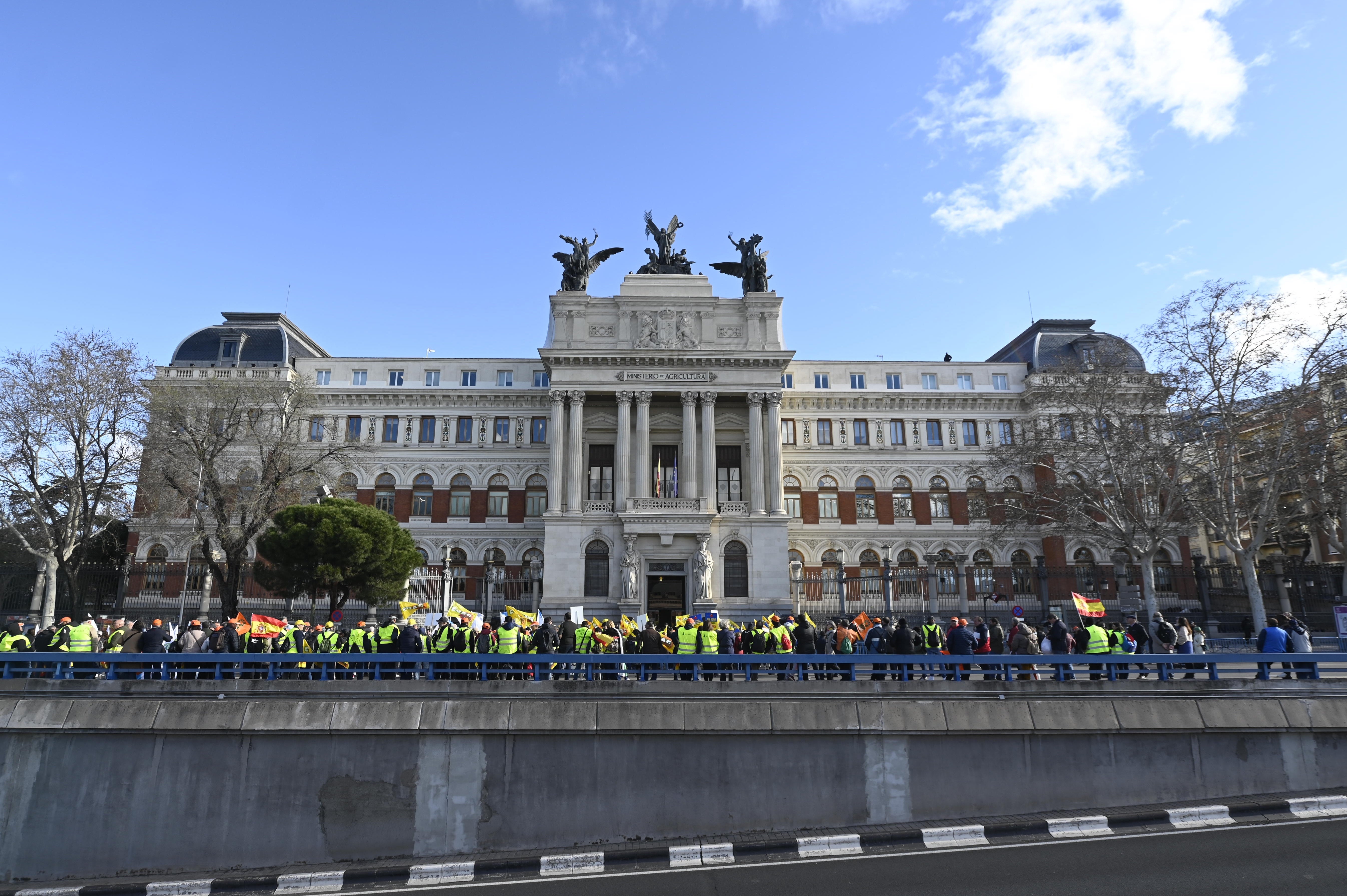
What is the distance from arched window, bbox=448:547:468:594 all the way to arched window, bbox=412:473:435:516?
3.02 meters

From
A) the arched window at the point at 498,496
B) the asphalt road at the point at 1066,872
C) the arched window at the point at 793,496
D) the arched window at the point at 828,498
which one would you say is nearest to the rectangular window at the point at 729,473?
the arched window at the point at 793,496

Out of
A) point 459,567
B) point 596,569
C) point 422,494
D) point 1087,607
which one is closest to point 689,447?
point 596,569

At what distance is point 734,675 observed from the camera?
14.9 metres

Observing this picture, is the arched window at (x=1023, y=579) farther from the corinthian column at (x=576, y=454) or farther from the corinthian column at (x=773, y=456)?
the corinthian column at (x=576, y=454)

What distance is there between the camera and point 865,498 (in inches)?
1961

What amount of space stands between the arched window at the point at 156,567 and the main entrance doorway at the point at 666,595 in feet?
92.8

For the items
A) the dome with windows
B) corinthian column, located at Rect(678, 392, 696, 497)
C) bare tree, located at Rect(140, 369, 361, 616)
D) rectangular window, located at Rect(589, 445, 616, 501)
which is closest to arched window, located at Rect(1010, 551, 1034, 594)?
corinthian column, located at Rect(678, 392, 696, 497)

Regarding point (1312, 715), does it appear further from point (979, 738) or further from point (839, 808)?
point (839, 808)

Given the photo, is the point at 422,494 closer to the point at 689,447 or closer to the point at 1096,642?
the point at 689,447

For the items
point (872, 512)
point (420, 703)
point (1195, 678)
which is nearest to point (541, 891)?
point (420, 703)

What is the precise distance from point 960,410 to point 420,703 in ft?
149

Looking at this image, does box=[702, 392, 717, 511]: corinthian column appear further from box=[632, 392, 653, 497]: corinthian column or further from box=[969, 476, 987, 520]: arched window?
box=[969, 476, 987, 520]: arched window

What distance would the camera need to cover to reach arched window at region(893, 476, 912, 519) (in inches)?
1948

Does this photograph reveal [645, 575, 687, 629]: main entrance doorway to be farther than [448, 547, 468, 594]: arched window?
No
